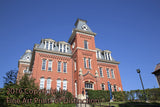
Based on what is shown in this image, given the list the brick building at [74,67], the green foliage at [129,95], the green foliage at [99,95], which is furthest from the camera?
the brick building at [74,67]

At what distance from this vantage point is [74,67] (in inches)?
975

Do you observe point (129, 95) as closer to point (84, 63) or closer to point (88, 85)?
point (88, 85)

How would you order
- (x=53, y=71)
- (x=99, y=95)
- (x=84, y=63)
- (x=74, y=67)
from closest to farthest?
(x=99, y=95) → (x=53, y=71) → (x=84, y=63) → (x=74, y=67)

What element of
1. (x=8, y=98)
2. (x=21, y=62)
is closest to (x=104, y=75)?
(x=8, y=98)

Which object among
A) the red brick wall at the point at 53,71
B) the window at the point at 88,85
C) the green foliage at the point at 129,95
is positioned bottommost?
the green foliage at the point at 129,95

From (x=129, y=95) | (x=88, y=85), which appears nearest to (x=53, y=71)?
(x=88, y=85)

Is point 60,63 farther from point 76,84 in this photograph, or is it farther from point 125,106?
point 125,106

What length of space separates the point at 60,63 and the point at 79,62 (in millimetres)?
4583

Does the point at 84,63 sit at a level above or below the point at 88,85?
above

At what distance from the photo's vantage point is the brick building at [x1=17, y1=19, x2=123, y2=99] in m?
21.9

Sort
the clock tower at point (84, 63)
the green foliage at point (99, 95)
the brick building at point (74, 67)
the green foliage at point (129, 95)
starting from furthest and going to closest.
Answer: the brick building at point (74, 67)
the clock tower at point (84, 63)
the green foliage at point (99, 95)
the green foliage at point (129, 95)

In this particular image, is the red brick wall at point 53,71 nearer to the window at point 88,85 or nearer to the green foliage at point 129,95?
the window at point 88,85

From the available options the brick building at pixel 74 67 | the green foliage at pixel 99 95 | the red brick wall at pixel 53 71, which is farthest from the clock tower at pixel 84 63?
the green foliage at pixel 99 95

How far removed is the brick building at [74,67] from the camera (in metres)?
21.9
